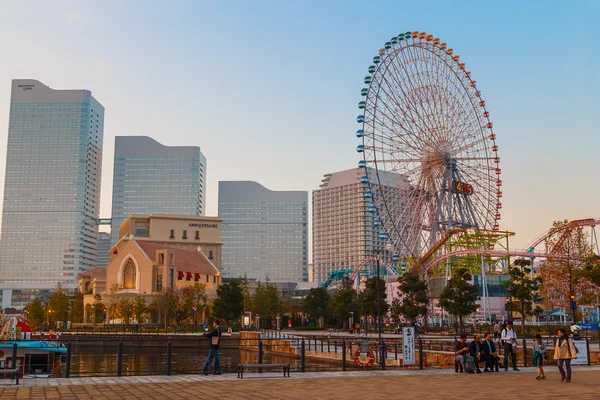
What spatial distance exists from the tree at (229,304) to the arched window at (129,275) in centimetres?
2106

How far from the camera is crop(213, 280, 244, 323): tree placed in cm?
9094

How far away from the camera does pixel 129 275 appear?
10625cm

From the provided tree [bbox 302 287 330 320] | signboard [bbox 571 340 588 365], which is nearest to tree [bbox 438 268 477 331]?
tree [bbox 302 287 330 320]

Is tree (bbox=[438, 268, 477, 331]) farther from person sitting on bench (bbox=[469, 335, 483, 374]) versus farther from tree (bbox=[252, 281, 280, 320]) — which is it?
tree (bbox=[252, 281, 280, 320])

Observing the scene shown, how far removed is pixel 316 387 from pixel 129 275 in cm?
9258

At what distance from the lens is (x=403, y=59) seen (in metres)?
74.0

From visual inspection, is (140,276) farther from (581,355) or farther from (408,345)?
(581,355)

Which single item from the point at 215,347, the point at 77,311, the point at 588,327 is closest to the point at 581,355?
the point at 215,347

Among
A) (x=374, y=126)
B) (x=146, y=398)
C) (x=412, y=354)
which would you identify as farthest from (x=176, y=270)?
(x=146, y=398)

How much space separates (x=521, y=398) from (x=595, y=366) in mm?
13514

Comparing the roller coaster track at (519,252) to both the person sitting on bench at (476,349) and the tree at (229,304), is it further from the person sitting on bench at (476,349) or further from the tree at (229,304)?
the person sitting on bench at (476,349)

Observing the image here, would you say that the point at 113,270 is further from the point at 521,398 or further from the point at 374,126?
the point at 521,398

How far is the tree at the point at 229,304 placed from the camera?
9094 centimetres

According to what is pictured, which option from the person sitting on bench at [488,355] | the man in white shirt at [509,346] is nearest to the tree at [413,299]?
the man in white shirt at [509,346]
